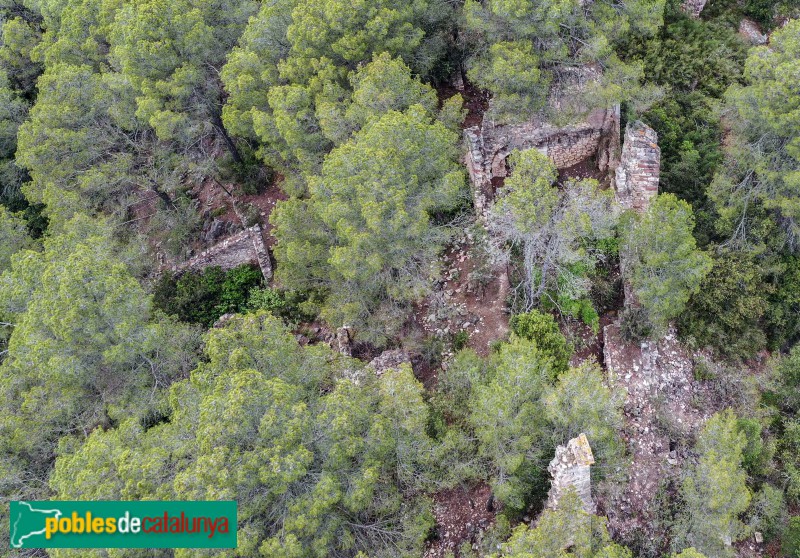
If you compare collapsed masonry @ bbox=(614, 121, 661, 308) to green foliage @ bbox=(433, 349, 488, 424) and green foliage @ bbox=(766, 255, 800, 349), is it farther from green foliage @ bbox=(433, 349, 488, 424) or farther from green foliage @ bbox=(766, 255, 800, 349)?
green foliage @ bbox=(433, 349, 488, 424)

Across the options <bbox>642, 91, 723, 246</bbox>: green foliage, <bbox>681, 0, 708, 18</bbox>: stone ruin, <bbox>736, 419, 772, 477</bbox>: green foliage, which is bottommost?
<bbox>736, 419, 772, 477</bbox>: green foliage

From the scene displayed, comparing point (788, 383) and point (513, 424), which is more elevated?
point (513, 424)

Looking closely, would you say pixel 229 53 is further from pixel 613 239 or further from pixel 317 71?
pixel 613 239

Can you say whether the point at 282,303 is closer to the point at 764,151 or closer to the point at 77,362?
the point at 77,362

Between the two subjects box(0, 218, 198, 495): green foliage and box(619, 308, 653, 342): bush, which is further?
box(619, 308, 653, 342): bush

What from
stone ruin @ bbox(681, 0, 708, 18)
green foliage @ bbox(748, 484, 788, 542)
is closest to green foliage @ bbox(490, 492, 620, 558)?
green foliage @ bbox(748, 484, 788, 542)

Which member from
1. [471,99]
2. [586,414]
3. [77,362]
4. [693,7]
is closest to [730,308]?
[586,414]
